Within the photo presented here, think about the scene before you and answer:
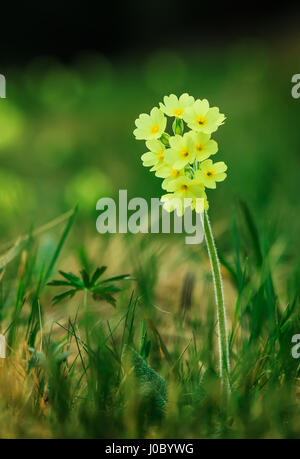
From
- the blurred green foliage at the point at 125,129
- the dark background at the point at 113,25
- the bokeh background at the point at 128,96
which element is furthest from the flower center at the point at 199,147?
the dark background at the point at 113,25

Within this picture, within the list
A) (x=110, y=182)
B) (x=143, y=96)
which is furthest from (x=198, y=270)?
(x=143, y=96)

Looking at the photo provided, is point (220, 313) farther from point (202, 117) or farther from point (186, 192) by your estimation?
point (202, 117)

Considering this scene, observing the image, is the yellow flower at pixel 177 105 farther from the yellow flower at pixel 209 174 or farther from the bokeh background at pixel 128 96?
the bokeh background at pixel 128 96

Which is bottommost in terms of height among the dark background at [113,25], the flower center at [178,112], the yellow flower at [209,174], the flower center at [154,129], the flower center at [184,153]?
the yellow flower at [209,174]

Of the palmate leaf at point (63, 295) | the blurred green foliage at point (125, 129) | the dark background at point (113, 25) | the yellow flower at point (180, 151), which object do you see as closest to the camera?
the yellow flower at point (180, 151)

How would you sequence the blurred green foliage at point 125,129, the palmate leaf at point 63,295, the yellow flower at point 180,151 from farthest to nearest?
1. the blurred green foliage at point 125,129
2. the palmate leaf at point 63,295
3. the yellow flower at point 180,151

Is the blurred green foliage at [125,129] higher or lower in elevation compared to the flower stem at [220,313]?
higher
